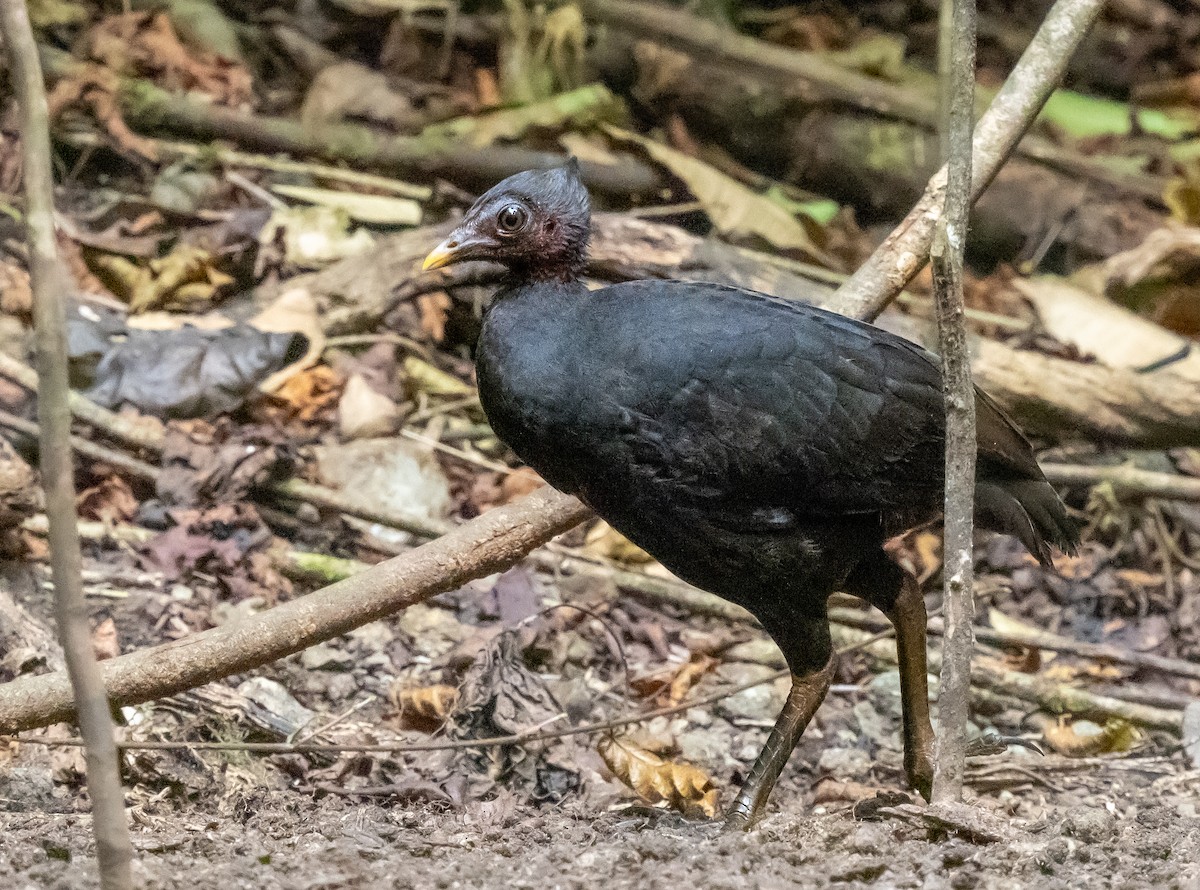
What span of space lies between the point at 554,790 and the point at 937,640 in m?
1.97

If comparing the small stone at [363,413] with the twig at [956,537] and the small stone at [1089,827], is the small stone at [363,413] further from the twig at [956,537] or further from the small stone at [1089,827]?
the small stone at [1089,827]

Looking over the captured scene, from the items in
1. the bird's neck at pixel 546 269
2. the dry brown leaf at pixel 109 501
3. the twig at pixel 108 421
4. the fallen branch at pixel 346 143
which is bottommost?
the dry brown leaf at pixel 109 501

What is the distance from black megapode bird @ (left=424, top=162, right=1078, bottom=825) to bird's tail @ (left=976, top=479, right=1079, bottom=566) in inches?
7.7

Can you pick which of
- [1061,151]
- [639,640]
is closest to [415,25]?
[1061,151]

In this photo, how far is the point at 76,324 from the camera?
18.8 feet

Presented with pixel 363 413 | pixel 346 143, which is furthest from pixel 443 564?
pixel 346 143

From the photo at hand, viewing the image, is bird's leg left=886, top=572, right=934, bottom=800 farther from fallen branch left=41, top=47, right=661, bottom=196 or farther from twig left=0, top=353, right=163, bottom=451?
fallen branch left=41, top=47, right=661, bottom=196

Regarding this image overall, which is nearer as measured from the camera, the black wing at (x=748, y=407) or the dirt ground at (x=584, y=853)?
the dirt ground at (x=584, y=853)

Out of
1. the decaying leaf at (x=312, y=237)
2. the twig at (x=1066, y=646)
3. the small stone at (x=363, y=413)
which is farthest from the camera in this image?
the decaying leaf at (x=312, y=237)

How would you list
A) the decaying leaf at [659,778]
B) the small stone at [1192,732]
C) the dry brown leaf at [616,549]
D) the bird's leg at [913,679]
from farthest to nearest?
1. the dry brown leaf at [616,549]
2. the small stone at [1192,732]
3. the decaying leaf at [659,778]
4. the bird's leg at [913,679]

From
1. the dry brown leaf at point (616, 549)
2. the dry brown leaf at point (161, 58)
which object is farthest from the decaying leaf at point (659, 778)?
the dry brown leaf at point (161, 58)

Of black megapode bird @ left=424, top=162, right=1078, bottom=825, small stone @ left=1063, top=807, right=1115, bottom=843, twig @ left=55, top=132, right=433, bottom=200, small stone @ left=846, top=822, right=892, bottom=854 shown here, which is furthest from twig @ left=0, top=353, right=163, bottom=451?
small stone @ left=1063, top=807, right=1115, bottom=843

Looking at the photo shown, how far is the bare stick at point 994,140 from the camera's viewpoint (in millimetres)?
4152

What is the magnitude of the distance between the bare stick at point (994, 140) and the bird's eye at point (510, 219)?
1144 millimetres
